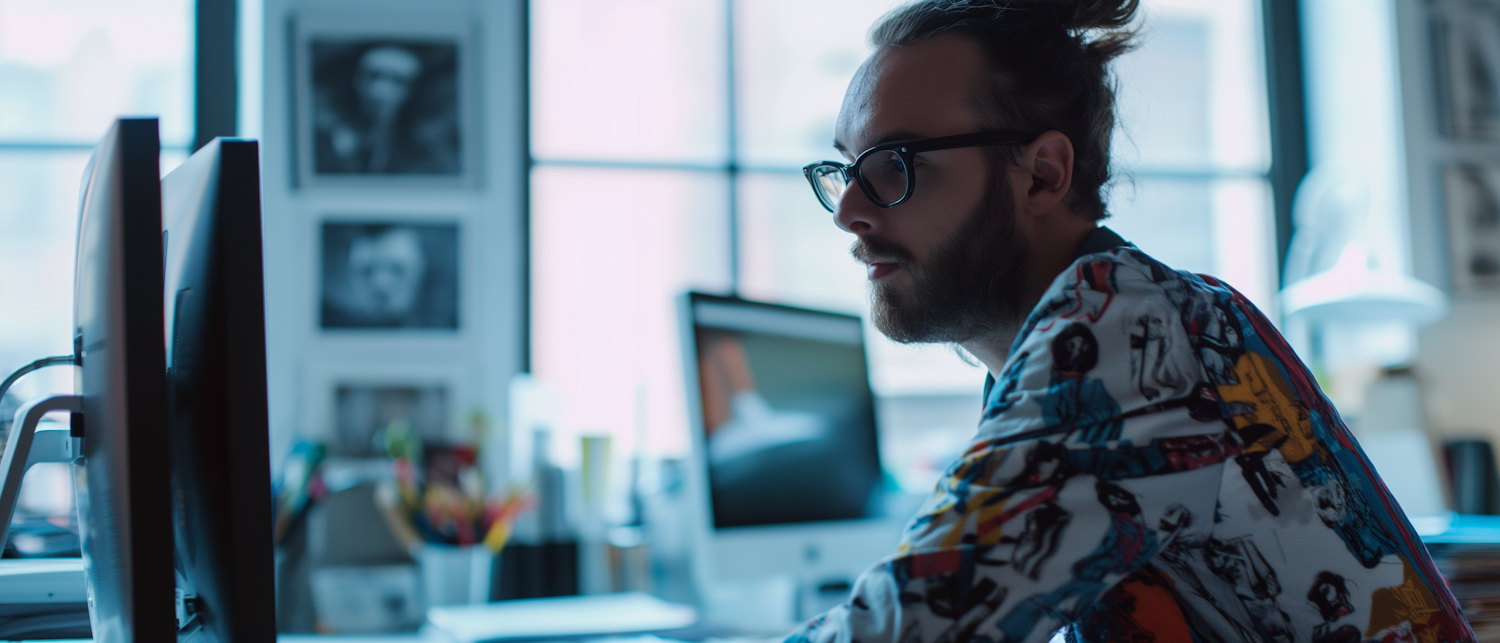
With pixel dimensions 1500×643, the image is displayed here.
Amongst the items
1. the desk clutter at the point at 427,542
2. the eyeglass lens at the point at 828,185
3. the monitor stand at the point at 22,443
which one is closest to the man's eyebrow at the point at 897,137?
the eyeglass lens at the point at 828,185

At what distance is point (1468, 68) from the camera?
281 centimetres

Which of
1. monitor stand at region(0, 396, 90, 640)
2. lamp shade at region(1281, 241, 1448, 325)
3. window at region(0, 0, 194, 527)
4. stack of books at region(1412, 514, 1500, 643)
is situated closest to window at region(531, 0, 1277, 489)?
lamp shade at region(1281, 241, 1448, 325)

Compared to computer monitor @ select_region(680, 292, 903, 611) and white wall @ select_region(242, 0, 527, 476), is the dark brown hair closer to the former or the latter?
computer monitor @ select_region(680, 292, 903, 611)

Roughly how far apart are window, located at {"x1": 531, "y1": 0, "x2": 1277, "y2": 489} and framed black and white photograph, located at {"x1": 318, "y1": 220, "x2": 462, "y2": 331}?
0.26m

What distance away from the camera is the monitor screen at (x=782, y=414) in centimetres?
144

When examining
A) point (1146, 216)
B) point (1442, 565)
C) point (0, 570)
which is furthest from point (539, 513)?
point (1146, 216)

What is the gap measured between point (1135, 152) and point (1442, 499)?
208 cm

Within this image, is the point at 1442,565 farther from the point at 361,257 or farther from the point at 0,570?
the point at 361,257

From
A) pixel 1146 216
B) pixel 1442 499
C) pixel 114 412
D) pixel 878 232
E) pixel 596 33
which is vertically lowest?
pixel 1442 499

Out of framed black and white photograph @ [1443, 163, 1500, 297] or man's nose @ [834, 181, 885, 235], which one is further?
framed black and white photograph @ [1443, 163, 1500, 297]

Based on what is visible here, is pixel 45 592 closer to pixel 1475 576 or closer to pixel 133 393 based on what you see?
pixel 133 393

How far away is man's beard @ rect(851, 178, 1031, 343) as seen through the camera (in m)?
0.81

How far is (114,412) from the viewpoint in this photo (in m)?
0.52

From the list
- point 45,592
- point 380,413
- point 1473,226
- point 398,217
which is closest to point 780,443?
point 45,592
